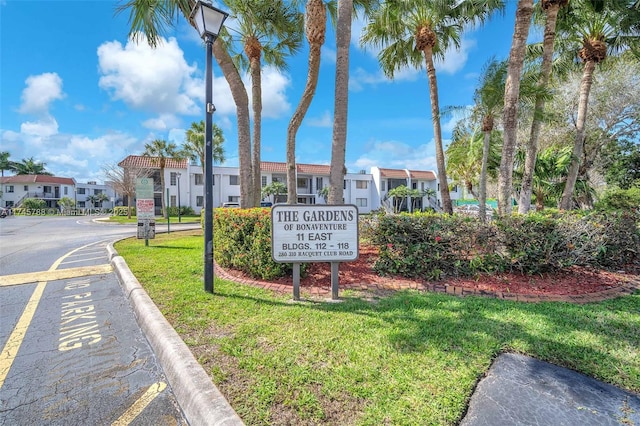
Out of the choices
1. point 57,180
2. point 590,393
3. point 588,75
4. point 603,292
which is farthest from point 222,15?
point 57,180

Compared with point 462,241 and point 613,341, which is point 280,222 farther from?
point 613,341

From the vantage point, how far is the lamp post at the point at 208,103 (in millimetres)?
4758

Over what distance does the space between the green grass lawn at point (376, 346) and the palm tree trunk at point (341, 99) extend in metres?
3.01

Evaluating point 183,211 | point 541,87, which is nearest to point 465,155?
point 541,87

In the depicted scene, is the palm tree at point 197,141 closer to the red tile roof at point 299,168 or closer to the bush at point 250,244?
the red tile roof at point 299,168

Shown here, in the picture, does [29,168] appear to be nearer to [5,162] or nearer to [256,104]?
[5,162]

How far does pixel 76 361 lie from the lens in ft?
10.4

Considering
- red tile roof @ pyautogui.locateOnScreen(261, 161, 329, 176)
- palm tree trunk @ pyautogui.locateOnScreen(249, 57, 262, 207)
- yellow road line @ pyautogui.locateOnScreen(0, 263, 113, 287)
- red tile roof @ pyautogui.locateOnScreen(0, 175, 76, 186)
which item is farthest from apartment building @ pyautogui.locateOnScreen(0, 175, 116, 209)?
yellow road line @ pyautogui.locateOnScreen(0, 263, 113, 287)

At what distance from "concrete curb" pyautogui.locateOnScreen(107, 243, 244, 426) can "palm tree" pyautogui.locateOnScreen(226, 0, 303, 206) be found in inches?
227

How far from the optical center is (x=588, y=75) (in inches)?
437

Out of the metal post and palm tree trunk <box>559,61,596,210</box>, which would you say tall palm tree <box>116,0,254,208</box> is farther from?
palm tree trunk <box>559,61,596,210</box>

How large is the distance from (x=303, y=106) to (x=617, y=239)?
7.85 metres

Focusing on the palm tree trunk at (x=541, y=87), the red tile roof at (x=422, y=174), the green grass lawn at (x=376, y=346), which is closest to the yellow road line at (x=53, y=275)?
the green grass lawn at (x=376, y=346)

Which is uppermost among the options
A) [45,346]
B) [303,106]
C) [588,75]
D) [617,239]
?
[588,75]
